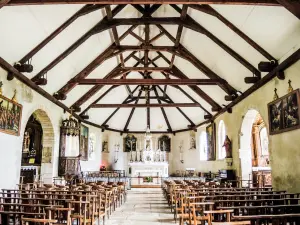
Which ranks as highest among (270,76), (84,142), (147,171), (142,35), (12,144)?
(142,35)

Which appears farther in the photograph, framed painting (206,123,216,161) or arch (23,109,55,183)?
framed painting (206,123,216,161)

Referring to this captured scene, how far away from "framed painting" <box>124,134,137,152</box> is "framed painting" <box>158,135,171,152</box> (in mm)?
2033

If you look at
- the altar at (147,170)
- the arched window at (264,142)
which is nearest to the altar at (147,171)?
the altar at (147,170)

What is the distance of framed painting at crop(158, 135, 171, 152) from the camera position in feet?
73.3

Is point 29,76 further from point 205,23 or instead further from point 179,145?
point 179,145

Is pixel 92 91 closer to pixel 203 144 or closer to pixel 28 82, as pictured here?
pixel 28 82

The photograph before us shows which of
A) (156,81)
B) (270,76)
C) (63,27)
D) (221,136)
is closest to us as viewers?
(63,27)

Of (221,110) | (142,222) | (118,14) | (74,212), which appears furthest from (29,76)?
(221,110)

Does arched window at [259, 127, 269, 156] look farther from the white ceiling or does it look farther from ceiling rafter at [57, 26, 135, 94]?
ceiling rafter at [57, 26, 135, 94]

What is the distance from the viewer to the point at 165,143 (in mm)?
22469

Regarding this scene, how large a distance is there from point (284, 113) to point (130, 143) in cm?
1546

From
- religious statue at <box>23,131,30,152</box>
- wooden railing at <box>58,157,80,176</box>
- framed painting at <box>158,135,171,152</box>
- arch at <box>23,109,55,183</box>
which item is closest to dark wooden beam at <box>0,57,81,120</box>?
arch at <box>23,109,55,183</box>

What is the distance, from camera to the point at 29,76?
31.9 ft

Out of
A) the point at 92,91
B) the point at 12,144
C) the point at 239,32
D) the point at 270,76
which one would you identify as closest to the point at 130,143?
the point at 92,91
